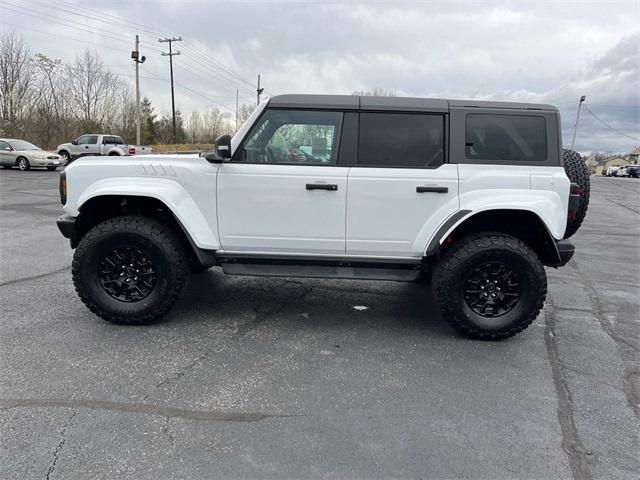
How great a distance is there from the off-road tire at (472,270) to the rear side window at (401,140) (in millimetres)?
793

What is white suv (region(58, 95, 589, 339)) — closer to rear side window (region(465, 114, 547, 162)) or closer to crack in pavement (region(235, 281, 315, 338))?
rear side window (region(465, 114, 547, 162))

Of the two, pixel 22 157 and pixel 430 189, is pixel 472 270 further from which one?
pixel 22 157

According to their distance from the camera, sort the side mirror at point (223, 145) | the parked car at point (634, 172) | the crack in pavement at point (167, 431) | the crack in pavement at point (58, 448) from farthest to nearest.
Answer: the parked car at point (634, 172)
the side mirror at point (223, 145)
the crack in pavement at point (167, 431)
the crack in pavement at point (58, 448)

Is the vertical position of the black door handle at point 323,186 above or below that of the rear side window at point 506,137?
below

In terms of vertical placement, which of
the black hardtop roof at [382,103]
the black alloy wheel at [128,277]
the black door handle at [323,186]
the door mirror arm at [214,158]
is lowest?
the black alloy wheel at [128,277]

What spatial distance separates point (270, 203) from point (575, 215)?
106 inches

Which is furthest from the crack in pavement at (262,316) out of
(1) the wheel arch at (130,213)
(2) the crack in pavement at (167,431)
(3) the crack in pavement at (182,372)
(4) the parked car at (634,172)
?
(4) the parked car at (634,172)

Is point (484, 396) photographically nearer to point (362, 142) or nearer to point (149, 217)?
point (362, 142)

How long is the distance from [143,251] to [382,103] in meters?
2.42

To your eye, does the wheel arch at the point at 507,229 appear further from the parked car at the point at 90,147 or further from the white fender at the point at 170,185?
the parked car at the point at 90,147

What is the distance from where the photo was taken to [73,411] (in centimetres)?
268

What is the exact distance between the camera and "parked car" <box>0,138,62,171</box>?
21.7 metres

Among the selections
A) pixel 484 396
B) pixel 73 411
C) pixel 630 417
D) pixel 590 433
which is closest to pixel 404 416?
pixel 484 396

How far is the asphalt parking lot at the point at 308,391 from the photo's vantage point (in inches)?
92.2
